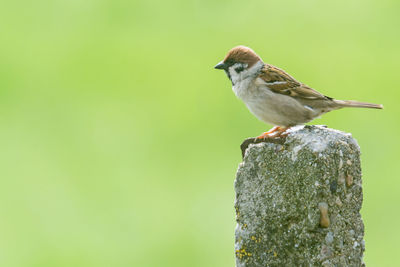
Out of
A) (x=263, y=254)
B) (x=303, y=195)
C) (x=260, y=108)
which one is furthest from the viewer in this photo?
(x=260, y=108)

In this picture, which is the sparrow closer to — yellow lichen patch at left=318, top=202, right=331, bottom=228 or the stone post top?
the stone post top

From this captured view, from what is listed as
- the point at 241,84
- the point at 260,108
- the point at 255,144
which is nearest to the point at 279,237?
the point at 255,144

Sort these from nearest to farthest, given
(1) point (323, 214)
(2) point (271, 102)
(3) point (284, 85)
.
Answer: (1) point (323, 214)
(2) point (271, 102)
(3) point (284, 85)

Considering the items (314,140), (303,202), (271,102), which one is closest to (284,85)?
(271,102)

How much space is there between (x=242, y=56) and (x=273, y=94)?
0.38 m

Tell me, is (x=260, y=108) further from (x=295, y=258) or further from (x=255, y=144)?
(x=295, y=258)

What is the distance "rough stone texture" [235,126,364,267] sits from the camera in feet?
8.42

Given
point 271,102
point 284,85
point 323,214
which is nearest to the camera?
point 323,214

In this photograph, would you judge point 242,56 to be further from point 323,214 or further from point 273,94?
point 323,214

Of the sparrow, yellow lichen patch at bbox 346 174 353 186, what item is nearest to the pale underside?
the sparrow

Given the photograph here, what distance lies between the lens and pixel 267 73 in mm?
4672

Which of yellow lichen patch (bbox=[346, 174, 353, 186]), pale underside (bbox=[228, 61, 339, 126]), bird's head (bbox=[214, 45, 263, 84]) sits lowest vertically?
yellow lichen patch (bbox=[346, 174, 353, 186])

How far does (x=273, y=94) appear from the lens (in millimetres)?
4543

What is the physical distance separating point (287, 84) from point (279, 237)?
83.3 inches
